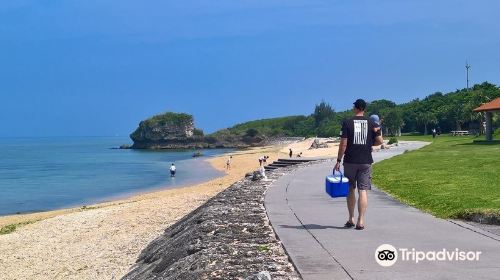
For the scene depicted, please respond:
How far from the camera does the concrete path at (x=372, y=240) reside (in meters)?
5.61

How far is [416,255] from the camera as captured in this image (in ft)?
20.9

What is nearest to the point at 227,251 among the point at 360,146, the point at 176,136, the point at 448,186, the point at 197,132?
the point at 360,146

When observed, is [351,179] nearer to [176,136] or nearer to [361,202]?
[361,202]

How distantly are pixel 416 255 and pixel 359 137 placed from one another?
213 centimetres

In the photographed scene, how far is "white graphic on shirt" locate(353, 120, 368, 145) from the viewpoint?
7.94 m

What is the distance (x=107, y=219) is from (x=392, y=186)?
10.0m

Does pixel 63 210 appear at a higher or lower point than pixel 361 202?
lower

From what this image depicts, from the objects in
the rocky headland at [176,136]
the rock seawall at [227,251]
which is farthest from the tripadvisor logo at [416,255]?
the rocky headland at [176,136]

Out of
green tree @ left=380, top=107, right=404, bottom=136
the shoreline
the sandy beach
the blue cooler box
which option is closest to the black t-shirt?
the blue cooler box

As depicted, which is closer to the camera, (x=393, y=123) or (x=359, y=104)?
(x=359, y=104)

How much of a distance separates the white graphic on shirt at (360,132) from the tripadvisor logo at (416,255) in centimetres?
177

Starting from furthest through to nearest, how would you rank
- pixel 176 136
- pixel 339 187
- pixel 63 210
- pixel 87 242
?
pixel 176 136 → pixel 63 210 → pixel 87 242 → pixel 339 187

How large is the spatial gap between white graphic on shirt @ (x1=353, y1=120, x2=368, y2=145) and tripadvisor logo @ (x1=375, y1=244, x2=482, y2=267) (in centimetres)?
177

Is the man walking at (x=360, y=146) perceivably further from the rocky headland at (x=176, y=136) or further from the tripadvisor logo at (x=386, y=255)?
the rocky headland at (x=176, y=136)
